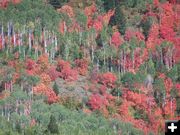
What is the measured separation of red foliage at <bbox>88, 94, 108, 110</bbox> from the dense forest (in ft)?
0.67

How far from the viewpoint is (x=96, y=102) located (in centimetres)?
13350

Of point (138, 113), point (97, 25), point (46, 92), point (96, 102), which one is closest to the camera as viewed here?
point (46, 92)

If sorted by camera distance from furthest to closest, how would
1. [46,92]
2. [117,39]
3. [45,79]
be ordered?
[117,39], [45,79], [46,92]

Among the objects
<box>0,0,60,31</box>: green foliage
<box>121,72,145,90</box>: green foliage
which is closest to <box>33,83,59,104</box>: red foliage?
<box>121,72,145,90</box>: green foliage

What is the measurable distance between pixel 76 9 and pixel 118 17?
11616 mm

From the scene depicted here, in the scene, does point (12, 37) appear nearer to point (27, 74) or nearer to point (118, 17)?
point (27, 74)

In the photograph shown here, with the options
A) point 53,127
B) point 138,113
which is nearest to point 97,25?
point 138,113

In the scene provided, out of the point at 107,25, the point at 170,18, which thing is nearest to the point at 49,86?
the point at 107,25

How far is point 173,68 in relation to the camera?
15612 centimetres

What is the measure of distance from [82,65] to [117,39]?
23.2 meters

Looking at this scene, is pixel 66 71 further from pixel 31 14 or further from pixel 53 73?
pixel 31 14

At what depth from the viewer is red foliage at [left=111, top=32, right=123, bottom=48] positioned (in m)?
165

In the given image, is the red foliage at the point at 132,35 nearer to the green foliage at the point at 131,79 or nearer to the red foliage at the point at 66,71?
the green foliage at the point at 131,79

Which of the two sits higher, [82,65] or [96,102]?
[82,65]
